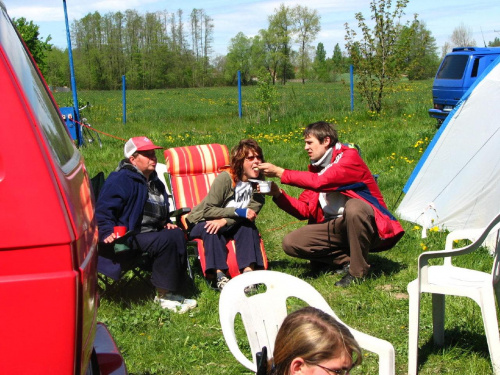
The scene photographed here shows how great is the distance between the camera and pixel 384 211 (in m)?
4.98

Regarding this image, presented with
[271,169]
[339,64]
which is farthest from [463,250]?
[339,64]

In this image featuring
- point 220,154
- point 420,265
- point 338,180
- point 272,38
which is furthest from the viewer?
point 272,38

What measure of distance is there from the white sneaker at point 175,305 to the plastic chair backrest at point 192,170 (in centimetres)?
142

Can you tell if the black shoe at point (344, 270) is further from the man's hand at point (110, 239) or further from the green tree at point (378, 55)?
the green tree at point (378, 55)

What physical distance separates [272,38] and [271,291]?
71.3 meters

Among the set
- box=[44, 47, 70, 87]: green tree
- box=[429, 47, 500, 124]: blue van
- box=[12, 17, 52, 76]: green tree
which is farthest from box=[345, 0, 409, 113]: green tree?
box=[44, 47, 70, 87]: green tree

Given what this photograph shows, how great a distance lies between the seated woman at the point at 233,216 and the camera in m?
5.04

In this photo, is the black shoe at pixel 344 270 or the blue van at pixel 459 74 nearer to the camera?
the black shoe at pixel 344 270

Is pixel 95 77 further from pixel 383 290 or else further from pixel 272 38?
pixel 383 290

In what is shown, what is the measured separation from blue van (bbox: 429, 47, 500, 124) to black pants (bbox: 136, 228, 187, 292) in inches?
419

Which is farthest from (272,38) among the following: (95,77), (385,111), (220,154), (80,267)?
(80,267)

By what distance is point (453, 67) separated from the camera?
50.0 ft

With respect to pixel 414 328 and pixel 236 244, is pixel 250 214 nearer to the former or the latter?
pixel 236 244

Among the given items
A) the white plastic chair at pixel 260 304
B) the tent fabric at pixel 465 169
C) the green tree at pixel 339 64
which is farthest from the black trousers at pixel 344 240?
the green tree at pixel 339 64
